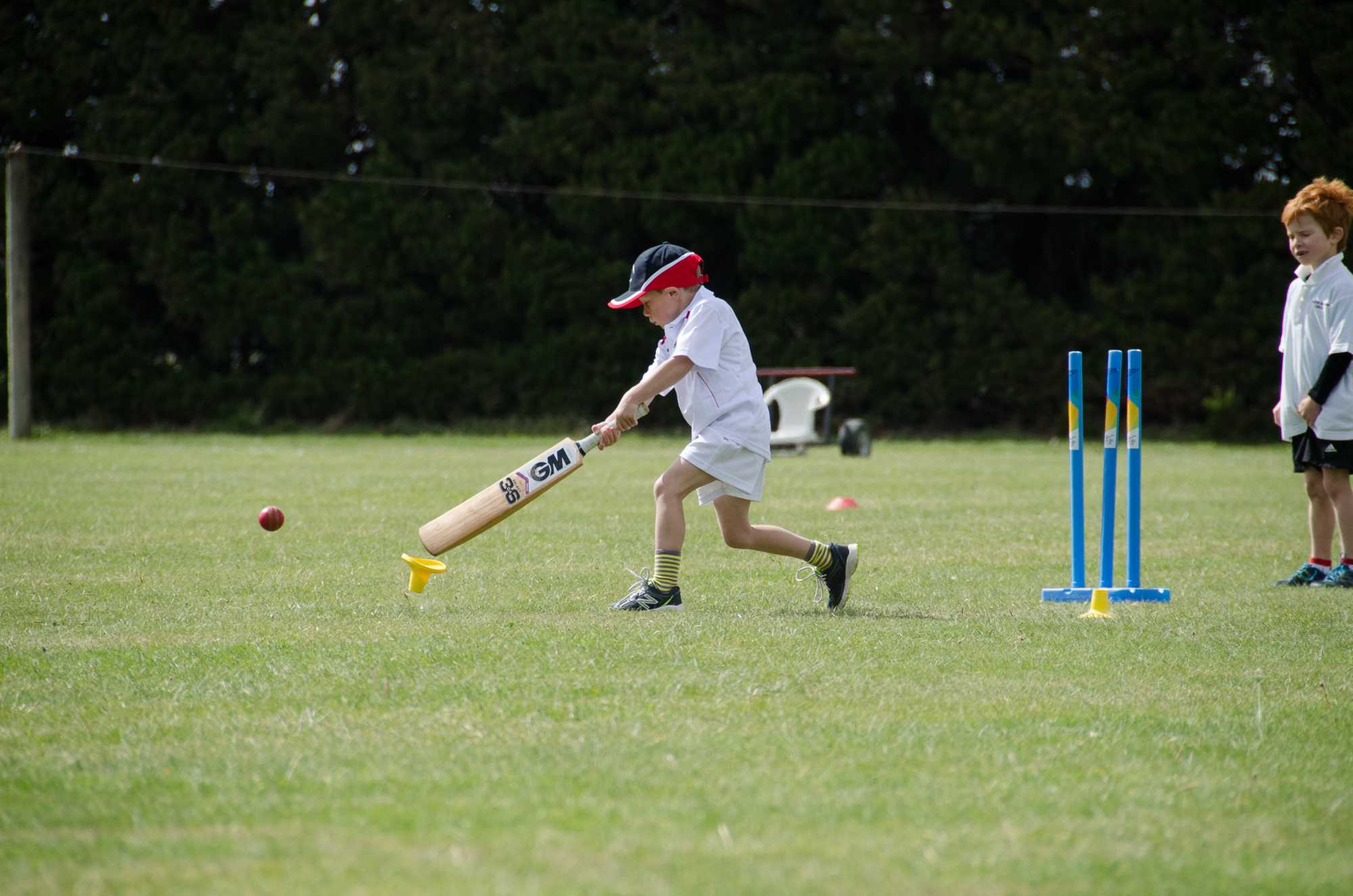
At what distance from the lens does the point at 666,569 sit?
646cm

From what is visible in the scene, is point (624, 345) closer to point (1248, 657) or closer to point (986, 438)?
point (986, 438)

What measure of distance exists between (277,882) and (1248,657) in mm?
3943

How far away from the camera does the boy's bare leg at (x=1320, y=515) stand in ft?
25.2

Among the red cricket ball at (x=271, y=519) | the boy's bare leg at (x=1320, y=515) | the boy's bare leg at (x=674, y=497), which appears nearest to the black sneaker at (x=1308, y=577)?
Result: the boy's bare leg at (x=1320, y=515)

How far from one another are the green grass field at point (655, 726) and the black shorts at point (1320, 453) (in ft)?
2.30

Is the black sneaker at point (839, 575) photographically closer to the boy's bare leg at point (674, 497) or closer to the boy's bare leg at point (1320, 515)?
the boy's bare leg at point (674, 497)

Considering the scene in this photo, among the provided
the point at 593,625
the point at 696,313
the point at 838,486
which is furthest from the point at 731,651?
the point at 838,486

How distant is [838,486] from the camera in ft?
48.4

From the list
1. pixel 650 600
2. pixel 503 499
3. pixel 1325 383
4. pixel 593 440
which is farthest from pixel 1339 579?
pixel 503 499

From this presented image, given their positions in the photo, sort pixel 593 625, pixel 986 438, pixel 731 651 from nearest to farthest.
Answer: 1. pixel 731 651
2. pixel 593 625
3. pixel 986 438

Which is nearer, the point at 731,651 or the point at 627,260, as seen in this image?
the point at 731,651

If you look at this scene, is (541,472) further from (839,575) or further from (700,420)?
(839,575)

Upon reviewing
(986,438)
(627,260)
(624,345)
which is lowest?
(986,438)

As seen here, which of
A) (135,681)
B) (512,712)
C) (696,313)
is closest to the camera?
(512,712)
